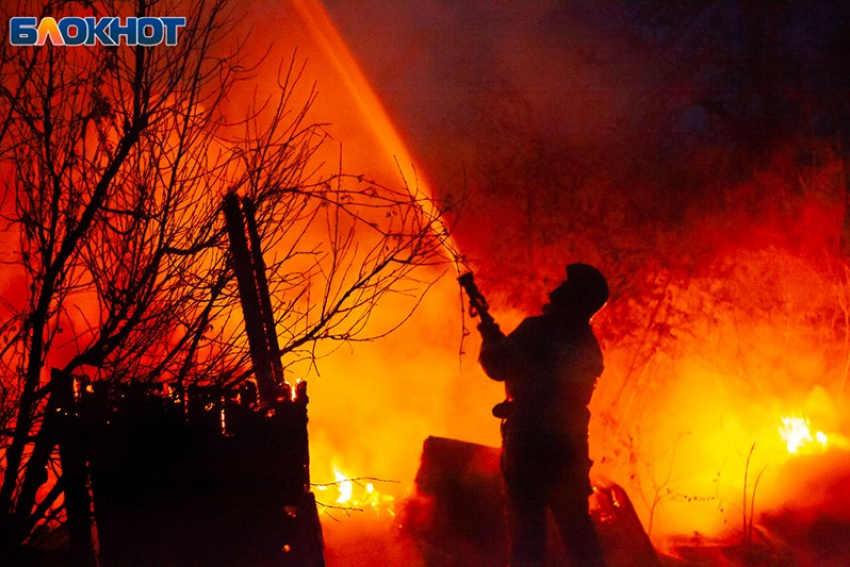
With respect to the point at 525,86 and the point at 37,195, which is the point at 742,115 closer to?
the point at 525,86

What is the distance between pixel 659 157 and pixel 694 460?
3592 mm

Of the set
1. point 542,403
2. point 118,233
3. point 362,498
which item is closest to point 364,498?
point 362,498

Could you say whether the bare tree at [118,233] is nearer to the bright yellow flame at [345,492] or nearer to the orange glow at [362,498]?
the orange glow at [362,498]

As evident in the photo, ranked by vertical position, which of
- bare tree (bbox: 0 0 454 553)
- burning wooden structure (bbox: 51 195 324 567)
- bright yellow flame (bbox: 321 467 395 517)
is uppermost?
bare tree (bbox: 0 0 454 553)

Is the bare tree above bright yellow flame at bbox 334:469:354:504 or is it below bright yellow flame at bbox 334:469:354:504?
above

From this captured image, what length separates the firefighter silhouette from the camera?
14.2 ft

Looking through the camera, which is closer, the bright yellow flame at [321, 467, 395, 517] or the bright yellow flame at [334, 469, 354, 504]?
the bright yellow flame at [321, 467, 395, 517]

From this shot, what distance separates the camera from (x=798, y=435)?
8891 mm

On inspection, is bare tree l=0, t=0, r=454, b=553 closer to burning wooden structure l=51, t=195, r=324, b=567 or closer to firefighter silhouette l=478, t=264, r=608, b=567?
burning wooden structure l=51, t=195, r=324, b=567

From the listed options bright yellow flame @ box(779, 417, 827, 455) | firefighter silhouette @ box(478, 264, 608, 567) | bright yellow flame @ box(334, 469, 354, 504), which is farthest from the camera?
bright yellow flame @ box(779, 417, 827, 455)

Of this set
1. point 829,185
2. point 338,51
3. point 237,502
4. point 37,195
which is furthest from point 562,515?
point 829,185

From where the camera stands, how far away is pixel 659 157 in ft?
33.2

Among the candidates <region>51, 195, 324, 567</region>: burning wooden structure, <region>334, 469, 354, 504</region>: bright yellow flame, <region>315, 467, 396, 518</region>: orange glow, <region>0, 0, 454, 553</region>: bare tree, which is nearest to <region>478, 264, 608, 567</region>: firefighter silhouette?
<region>0, 0, 454, 553</region>: bare tree

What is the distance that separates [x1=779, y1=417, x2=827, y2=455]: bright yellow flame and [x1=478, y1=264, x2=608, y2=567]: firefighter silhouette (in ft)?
16.5
